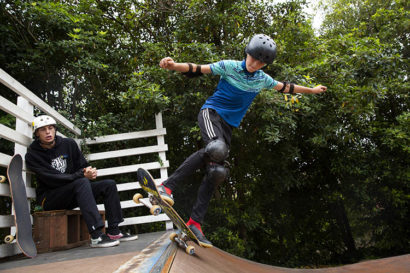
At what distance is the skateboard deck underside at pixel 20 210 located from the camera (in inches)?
88.7

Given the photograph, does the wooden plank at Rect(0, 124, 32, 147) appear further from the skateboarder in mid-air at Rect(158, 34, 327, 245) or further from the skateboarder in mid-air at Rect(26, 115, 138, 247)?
the skateboarder in mid-air at Rect(158, 34, 327, 245)

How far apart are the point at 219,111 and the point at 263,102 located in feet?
7.59

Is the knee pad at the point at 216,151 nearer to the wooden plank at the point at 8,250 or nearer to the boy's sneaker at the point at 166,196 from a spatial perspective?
the boy's sneaker at the point at 166,196

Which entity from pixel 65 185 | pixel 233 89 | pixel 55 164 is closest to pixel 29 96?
pixel 55 164

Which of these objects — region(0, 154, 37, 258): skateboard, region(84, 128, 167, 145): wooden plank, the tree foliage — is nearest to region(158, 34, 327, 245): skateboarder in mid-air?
region(0, 154, 37, 258): skateboard

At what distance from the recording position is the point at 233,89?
2.56m

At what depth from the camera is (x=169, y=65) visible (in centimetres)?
223

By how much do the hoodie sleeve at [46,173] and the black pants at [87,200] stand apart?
6 centimetres

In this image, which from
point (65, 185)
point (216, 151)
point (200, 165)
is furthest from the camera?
point (65, 185)

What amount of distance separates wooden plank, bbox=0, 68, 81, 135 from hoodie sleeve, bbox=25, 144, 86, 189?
0.70m

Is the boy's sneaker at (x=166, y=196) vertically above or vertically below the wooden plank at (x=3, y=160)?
below

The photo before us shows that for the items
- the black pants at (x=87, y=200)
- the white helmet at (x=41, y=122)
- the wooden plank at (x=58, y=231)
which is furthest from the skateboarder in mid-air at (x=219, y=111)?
the white helmet at (x=41, y=122)

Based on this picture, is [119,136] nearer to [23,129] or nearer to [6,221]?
[23,129]

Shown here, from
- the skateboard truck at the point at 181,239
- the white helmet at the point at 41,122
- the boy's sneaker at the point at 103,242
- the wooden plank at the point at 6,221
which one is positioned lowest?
the boy's sneaker at the point at 103,242
